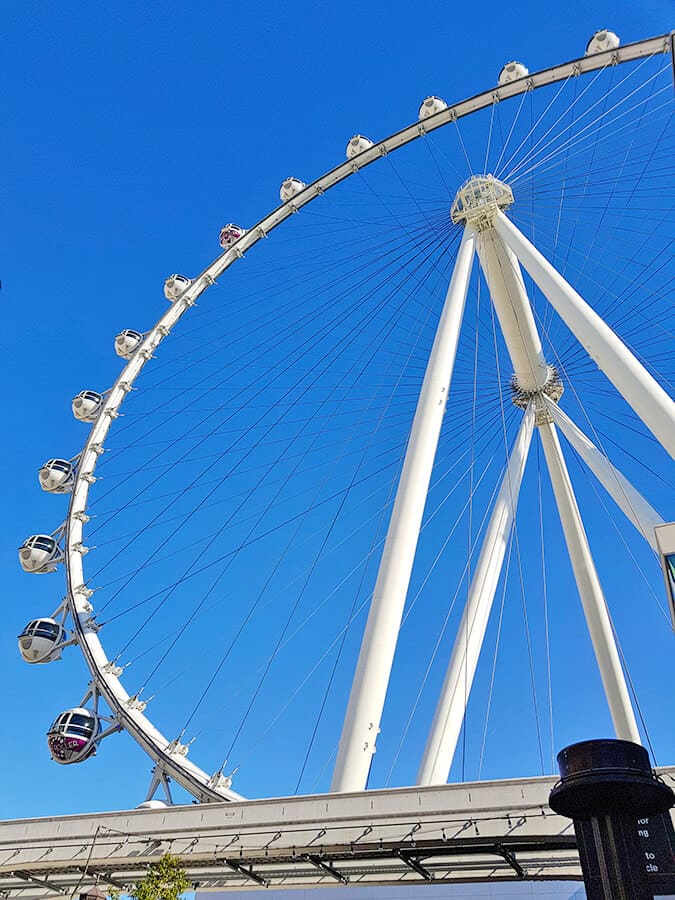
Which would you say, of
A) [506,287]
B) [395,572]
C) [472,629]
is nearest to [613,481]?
[472,629]

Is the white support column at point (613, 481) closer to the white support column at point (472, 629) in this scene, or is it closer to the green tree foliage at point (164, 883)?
the white support column at point (472, 629)

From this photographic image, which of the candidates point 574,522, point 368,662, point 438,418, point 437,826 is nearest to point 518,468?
point 574,522

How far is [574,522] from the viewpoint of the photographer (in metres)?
23.9

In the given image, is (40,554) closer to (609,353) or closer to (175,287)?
(175,287)

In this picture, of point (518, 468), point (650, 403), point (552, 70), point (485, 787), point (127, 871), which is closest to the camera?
point (485, 787)

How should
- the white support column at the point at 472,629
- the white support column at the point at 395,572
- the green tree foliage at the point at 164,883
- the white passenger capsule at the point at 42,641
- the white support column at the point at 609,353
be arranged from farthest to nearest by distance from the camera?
the white passenger capsule at the point at 42,641 → the white support column at the point at 472,629 → the white support column at the point at 609,353 → the white support column at the point at 395,572 → the green tree foliage at the point at 164,883

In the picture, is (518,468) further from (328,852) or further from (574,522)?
(328,852)

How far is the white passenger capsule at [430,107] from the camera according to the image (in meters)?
27.4

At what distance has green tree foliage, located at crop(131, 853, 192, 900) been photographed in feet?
43.3

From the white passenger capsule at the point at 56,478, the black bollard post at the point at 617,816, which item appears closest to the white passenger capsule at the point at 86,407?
the white passenger capsule at the point at 56,478

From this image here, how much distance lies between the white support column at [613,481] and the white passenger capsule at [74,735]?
13.6 m

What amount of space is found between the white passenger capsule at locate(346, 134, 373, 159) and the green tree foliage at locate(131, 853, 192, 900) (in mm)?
22200

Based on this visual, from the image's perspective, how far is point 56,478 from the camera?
24969 millimetres

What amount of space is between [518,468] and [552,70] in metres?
12.0
